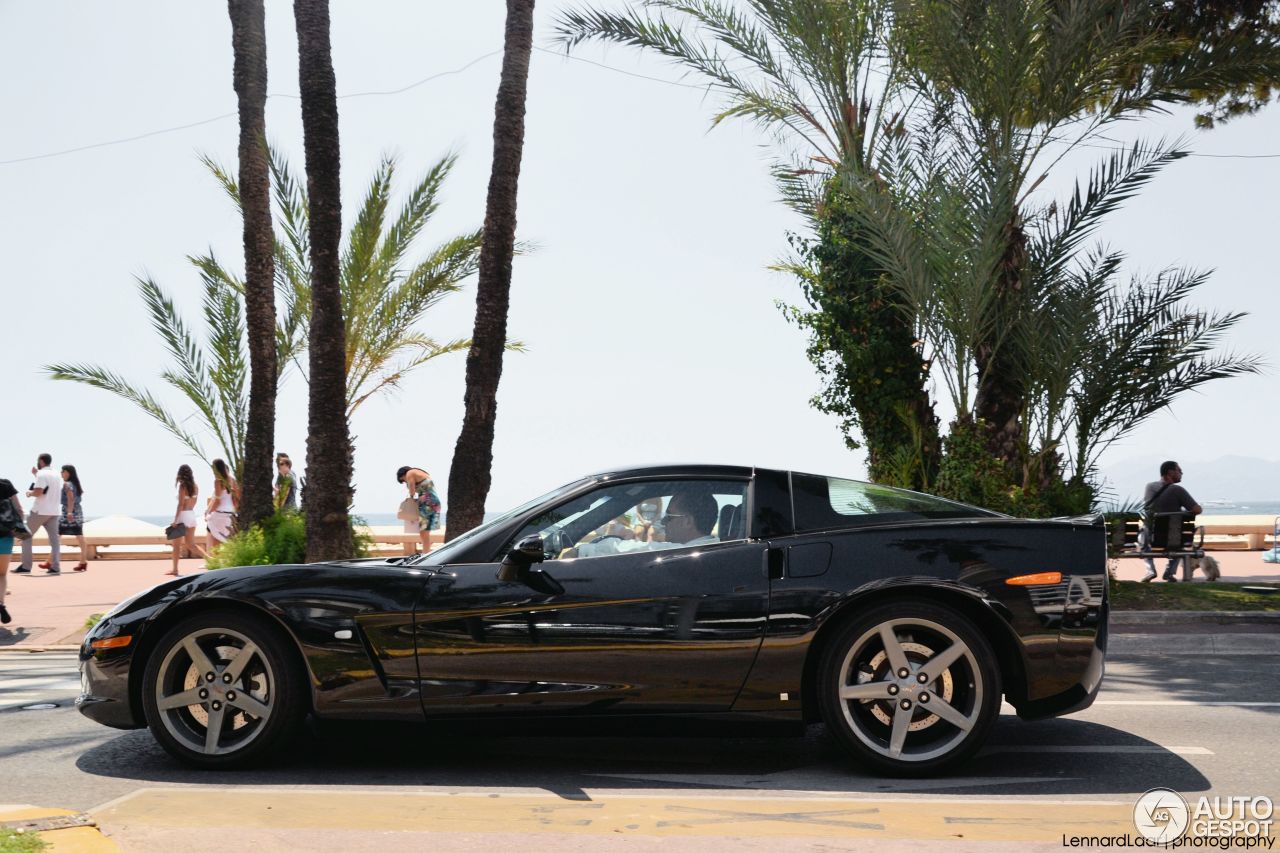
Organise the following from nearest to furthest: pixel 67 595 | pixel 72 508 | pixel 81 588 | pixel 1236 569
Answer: pixel 67 595 < pixel 81 588 < pixel 1236 569 < pixel 72 508

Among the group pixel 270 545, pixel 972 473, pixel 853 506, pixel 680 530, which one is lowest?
pixel 270 545

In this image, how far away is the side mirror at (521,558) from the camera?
4.93 meters

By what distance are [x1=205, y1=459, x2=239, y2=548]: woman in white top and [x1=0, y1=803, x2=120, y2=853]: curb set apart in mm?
13442

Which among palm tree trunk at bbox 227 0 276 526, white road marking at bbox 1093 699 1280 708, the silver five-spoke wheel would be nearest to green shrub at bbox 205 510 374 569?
palm tree trunk at bbox 227 0 276 526

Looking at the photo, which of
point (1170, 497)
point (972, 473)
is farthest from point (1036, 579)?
point (1170, 497)

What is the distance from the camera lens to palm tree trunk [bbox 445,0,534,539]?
41.7 ft

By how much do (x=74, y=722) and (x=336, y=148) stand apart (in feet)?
24.9

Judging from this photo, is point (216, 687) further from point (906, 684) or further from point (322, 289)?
point (322, 289)

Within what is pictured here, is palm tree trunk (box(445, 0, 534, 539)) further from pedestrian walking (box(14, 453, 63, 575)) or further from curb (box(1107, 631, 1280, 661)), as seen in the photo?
pedestrian walking (box(14, 453, 63, 575))

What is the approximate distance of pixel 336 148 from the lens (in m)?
12.7

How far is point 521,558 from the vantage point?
4.96 m

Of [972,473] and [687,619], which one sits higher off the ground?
[972,473]

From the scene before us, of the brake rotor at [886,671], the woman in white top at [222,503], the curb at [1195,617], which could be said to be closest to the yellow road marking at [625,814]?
the brake rotor at [886,671]

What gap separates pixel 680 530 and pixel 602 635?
1.90 ft
